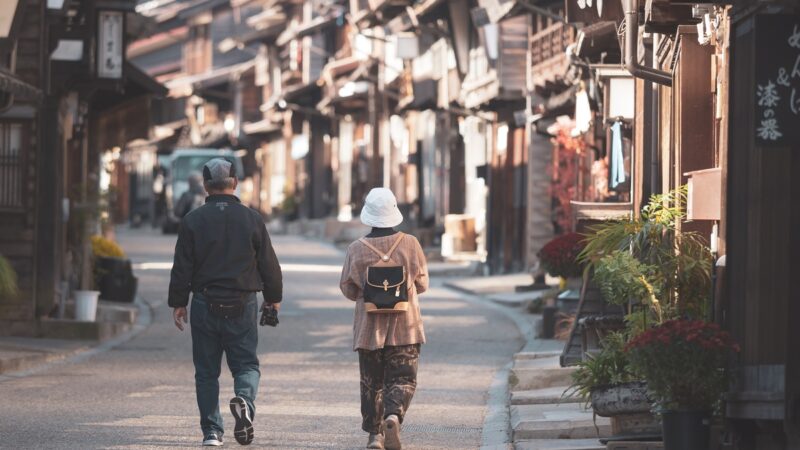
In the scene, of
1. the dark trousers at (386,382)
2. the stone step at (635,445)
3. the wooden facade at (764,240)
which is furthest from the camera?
the dark trousers at (386,382)

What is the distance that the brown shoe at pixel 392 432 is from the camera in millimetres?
11039

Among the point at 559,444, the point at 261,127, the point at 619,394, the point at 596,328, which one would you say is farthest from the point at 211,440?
the point at 261,127

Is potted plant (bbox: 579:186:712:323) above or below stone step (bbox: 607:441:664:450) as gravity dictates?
above

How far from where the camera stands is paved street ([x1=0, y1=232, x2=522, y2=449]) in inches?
475

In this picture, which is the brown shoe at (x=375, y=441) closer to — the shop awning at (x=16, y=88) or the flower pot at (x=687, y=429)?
the flower pot at (x=687, y=429)

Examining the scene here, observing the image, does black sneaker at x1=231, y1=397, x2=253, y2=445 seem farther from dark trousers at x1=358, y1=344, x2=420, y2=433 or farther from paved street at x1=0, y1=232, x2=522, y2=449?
dark trousers at x1=358, y1=344, x2=420, y2=433

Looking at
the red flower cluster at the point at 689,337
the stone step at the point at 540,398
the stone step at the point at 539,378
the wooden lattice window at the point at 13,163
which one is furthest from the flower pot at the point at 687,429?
the wooden lattice window at the point at 13,163

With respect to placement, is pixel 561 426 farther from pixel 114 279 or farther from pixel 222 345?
pixel 114 279

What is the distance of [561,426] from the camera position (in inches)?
466

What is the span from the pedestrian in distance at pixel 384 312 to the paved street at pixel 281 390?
1.58 feet

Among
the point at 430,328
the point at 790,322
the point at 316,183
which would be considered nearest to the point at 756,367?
the point at 790,322

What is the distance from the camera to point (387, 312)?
11367 millimetres

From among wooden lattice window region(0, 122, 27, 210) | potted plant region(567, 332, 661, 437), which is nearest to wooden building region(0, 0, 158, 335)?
wooden lattice window region(0, 122, 27, 210)

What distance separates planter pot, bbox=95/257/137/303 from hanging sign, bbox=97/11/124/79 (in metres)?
→ 3.90
